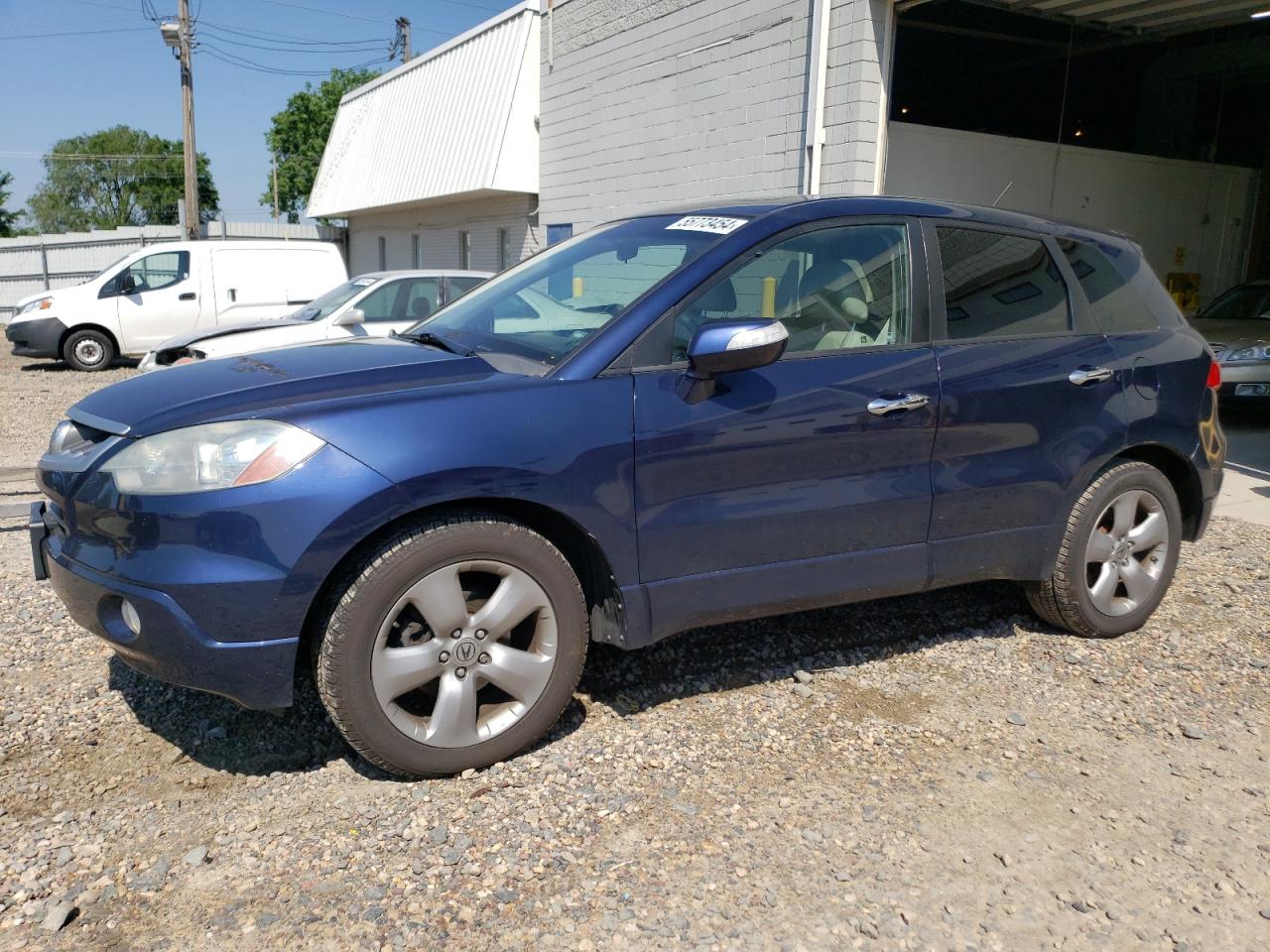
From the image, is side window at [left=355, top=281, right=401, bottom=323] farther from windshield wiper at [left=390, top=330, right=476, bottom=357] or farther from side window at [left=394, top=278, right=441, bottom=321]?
windshield wiper at [left=390, top=330, right=476, bottom=357]

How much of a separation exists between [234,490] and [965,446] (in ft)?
8.43

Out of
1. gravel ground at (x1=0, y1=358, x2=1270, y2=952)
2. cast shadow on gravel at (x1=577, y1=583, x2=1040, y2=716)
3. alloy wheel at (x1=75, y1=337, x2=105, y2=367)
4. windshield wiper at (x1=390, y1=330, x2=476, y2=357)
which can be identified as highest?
windshield wiper at (x1=390, y1=330, x2=476, y2=357)


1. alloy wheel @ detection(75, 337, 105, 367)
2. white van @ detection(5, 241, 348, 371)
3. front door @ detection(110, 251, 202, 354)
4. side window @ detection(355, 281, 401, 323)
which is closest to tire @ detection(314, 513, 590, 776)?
side window @ detection(355, 281, 401, 323)

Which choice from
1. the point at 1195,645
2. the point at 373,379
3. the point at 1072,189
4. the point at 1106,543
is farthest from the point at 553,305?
the point at 1072,189

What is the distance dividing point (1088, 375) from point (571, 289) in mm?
2115

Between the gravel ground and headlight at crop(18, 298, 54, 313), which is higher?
headlight at crop(18, 298, 54, 313)

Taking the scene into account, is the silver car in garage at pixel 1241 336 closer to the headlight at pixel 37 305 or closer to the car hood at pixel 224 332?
the car hood at pixel 224 332

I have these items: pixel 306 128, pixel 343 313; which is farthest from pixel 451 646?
pixel 306 128

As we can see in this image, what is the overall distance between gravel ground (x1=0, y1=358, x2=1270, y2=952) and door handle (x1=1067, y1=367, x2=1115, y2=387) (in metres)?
1.16

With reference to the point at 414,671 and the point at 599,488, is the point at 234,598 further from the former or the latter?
the point at 599,488

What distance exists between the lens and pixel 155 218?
284 ft

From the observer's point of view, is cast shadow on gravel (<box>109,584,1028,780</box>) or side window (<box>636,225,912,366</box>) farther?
side window (<box>636,225,912,366</box>)

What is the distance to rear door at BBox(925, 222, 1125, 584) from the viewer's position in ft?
12.7

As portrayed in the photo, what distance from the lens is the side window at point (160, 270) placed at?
15.5 meters
